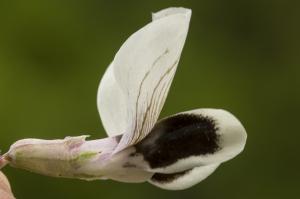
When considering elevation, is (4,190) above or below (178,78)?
above

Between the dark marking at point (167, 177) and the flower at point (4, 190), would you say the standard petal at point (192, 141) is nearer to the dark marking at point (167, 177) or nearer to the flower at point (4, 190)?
the dark marking at point (167, 177)

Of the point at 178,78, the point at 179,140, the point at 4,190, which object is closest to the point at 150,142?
the point at 179,140

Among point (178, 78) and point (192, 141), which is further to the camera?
point (178, 78)

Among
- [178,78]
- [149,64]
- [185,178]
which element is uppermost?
[149,64]

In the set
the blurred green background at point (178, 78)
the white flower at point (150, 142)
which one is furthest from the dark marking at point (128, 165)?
the blurred green background at point (178, 78)

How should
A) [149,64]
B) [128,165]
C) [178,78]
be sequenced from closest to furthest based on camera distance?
[149,64] → [128,165] → [178,78]

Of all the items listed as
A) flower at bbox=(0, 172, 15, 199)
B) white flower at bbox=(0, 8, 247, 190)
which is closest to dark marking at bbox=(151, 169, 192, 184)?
white flower at bbox=(0, 8, 247, 190)

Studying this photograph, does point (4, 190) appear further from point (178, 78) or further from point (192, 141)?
point (178, 78)

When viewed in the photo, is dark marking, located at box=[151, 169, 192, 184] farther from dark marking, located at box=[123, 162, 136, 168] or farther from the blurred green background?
the blurred green background
